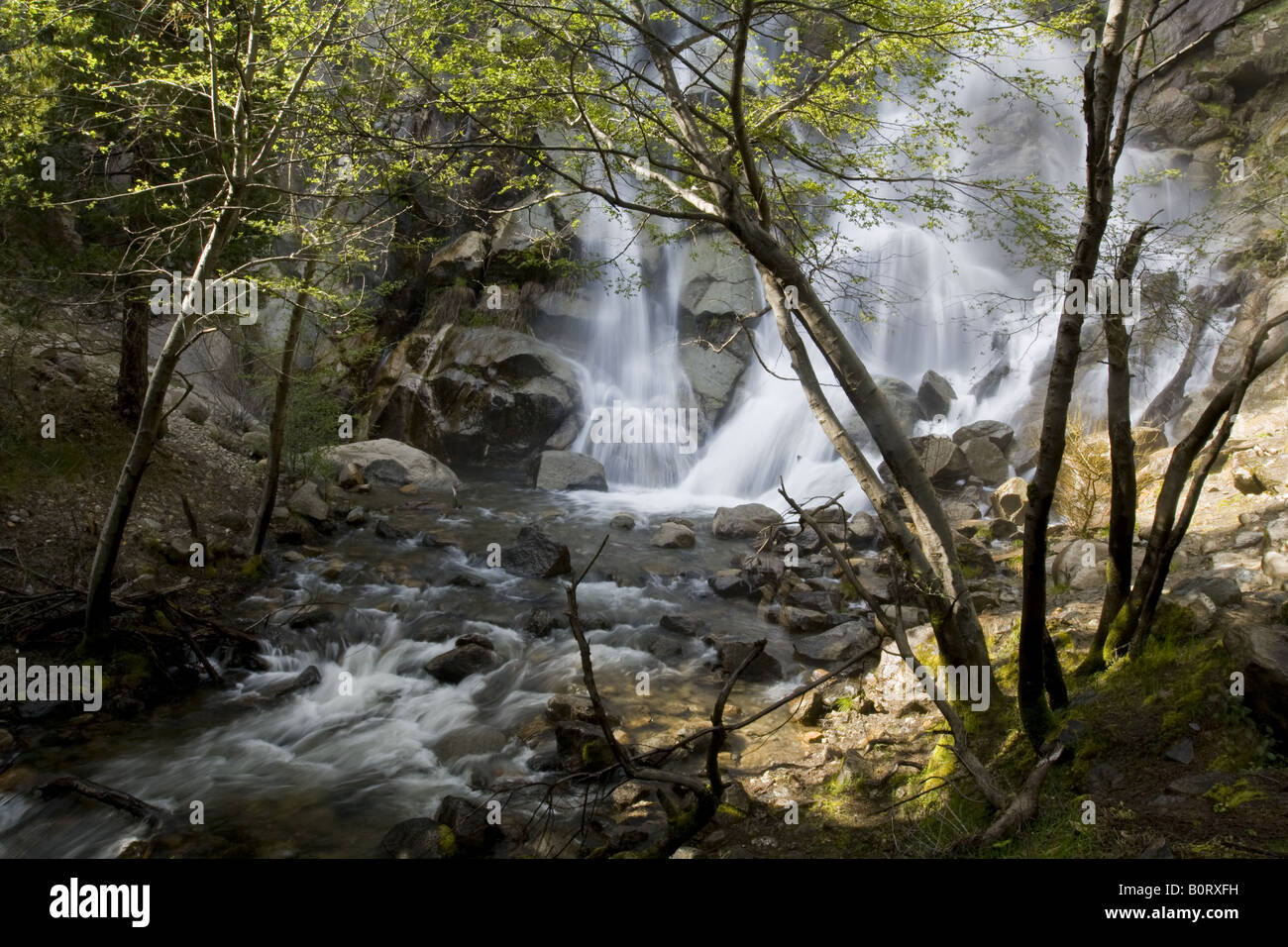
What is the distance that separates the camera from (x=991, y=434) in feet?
52.1

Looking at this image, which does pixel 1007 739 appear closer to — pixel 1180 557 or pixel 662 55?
pixel 1180 557

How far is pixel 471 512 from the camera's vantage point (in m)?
15.3

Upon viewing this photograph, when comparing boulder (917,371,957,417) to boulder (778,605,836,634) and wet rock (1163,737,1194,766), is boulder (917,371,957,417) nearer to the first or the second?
boulder (778,605,836,634)

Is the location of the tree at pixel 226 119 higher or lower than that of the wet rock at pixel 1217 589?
higher

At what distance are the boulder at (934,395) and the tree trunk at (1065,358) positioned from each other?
1404 cm

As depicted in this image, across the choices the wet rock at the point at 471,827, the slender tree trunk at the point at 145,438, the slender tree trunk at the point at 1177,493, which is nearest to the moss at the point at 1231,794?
the slender tree trunk at the point at 1177,493

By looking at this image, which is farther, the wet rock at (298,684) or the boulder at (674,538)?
the boulder at (674,538)

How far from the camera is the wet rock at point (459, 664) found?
8.56 meters

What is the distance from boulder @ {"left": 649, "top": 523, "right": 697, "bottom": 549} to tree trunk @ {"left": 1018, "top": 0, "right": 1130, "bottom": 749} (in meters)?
9.08

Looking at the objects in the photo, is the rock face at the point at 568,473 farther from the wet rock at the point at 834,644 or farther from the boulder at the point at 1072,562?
the boulder at the point at 1072,562

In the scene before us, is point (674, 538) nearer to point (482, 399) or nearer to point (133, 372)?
point (482, 399)

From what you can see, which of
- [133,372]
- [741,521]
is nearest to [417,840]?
[133,372]

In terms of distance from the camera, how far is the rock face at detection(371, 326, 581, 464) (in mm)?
19172

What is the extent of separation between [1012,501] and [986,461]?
2.44m
